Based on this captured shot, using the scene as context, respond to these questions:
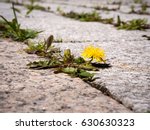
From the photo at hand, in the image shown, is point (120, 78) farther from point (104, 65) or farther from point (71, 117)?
point (71, 117)

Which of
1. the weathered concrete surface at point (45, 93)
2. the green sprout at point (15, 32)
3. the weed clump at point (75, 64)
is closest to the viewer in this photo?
the weathered concrete surface at point (45, 93)

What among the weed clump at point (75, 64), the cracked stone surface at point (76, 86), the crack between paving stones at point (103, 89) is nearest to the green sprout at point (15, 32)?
the cracked stone surface at point (76, 86)

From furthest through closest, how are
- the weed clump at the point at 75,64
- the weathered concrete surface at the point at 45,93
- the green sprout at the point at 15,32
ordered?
the green sprout at the point at 15,32 < the weed clump at the point at 75,64 < the weathered concrete surface at the point at 45,93

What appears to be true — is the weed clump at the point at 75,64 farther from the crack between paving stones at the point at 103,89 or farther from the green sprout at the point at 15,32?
the green sprout at the point at 15,32

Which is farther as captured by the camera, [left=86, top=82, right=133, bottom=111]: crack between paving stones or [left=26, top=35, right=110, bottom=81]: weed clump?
[left=26, top=35, right=110, bottom=81]: weed clump

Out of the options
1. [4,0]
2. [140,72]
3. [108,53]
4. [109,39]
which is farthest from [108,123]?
[4,0]

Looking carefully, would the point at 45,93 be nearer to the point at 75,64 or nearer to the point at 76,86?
the point at 76,86

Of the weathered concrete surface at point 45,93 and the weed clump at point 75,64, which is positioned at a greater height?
the weed clump at point 75,64

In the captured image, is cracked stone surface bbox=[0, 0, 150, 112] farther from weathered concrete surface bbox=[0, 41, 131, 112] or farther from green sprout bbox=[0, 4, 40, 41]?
green sprout bbox=[0, 4, 40, 41]

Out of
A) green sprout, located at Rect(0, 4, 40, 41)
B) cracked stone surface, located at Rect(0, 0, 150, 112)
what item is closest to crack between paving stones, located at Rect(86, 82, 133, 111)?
cracked stone surface, located at Rect(0, 0, 150, 112)
